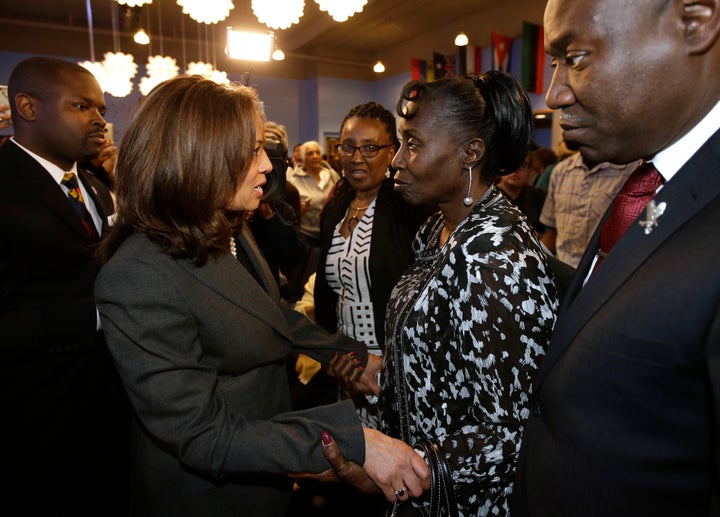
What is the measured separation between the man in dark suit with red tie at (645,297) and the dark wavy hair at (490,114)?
53 centimetres

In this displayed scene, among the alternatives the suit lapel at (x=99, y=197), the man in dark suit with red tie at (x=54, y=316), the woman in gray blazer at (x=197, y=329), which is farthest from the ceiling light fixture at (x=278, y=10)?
the woman in gray blazer at (x=197, y=329)

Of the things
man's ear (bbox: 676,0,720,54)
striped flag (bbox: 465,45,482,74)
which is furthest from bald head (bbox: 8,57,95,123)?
striped flag (bbox: 465,45,482,74)

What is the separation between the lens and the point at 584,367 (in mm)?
836

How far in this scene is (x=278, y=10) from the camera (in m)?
4.45

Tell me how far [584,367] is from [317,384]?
9.20ft

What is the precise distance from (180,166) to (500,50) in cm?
992

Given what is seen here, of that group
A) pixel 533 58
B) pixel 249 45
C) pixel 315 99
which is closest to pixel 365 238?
pixel 249 45

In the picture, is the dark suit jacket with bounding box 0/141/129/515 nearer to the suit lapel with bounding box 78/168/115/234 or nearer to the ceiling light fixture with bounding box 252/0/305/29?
the suit lapel with bounding box 78/168/115/234

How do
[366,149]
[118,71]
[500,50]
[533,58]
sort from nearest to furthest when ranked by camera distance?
1. [366,149]
2. [118,71]
3. [533,58]
4. [500,50]

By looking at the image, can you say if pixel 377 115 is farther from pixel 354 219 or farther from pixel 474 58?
pixel 474 58

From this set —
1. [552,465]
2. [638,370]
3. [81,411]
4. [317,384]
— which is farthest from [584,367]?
[317,384]

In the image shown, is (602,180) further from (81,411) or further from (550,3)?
(81,411)

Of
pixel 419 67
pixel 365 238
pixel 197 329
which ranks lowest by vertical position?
pixel 197 329

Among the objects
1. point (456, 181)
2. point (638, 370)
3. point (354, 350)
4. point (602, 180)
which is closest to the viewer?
point (638, 370)
